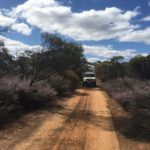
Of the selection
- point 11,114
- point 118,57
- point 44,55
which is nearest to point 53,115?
point 11,114

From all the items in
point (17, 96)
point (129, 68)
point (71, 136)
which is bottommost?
point (71, 136)

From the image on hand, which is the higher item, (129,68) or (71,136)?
(129,68)

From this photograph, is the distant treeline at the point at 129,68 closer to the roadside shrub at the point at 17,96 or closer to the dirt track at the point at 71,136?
the roadside shrub at the point at 17,96

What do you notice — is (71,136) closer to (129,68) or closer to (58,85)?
(58,85)

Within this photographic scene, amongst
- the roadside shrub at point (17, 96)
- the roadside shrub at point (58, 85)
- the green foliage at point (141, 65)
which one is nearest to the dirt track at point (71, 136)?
the roadside shrub at point (17, 96)

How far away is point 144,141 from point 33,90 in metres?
9.48

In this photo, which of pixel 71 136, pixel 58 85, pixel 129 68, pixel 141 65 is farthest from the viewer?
pixel 129 68

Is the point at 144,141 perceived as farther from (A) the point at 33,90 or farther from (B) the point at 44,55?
(B) the point at 44,55

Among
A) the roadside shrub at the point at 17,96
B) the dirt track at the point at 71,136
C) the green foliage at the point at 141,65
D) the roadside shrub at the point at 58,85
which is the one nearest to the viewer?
the dirt track at the point at 71,136

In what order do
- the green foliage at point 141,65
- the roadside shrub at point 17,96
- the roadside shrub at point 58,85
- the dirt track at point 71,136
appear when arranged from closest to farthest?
the dirt track at point 71,136 < the roadside shrub at point 17,96 < the roadside shrub at point 58,85 < the green foliage at point 141,65

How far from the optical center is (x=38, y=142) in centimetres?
957

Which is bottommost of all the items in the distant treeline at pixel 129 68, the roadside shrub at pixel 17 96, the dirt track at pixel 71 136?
the dirt track at pixel 71 136

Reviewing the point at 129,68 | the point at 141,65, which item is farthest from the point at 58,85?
→ the point at 129,68

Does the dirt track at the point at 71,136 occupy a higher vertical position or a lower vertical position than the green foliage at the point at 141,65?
lower
